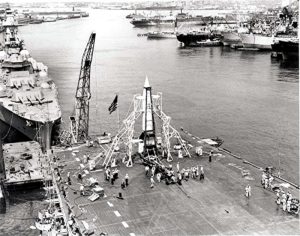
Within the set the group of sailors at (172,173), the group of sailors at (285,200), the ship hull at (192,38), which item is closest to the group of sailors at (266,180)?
the group of sailors at (285,200)

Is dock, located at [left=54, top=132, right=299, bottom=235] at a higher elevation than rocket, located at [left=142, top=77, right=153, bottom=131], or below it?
below

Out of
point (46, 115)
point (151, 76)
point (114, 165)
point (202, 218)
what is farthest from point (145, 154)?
point (151, 76)

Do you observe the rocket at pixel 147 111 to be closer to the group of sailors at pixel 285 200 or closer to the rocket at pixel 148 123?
the rocket at pixel 148 123

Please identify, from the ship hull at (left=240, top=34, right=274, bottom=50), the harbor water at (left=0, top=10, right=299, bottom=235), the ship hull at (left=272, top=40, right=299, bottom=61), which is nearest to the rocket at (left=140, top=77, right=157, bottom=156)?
the harbor water at (left=0, top=10, right=299, bottom=235)

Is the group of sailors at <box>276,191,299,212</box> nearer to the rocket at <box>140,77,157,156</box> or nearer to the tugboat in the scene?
the rocket at <box>140,77,157,156</box>

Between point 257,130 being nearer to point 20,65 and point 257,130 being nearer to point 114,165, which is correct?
point 114,165

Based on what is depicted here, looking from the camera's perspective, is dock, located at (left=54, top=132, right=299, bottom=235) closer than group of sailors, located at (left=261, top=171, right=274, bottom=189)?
Yes

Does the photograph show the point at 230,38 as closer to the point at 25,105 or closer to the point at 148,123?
the point at 25,105

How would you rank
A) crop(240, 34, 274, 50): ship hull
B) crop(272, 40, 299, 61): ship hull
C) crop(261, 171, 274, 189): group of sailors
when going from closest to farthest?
1. crop(261, 171, 274, 189): group of sailors
2. crop(272, 40, 299, 61): ship hull
3. crop(240, 34, 274, 50): ship hull
